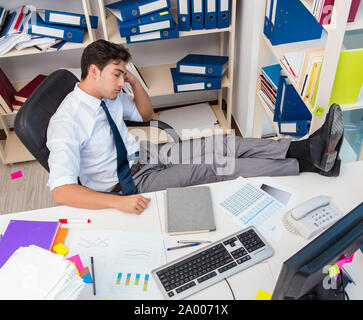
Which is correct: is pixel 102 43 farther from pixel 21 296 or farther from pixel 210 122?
pixel 210 122

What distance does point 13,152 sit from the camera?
113 inches


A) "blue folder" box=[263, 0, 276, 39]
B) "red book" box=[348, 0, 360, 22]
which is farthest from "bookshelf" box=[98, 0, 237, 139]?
"red book" box=[348, 0, 360, 22]

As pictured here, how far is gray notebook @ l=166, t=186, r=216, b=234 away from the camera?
1.39 meters

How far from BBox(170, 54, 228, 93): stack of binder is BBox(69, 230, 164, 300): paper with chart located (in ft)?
4.98

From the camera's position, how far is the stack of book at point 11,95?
8.36ft

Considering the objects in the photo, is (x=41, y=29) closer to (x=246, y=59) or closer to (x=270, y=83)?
(x=246, y=59)

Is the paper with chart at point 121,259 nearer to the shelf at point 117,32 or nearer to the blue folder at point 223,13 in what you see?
the shelf at point 117,32

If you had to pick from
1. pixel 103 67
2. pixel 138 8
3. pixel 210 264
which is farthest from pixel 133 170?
pixel 138 8

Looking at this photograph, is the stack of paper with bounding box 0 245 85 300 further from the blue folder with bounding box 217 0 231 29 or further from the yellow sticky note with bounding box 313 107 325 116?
the blue folder with bounding box 217 0 231 29

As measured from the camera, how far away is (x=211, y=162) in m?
1.88

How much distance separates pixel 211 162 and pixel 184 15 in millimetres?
1049

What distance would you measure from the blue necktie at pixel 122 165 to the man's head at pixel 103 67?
0.09 meters
